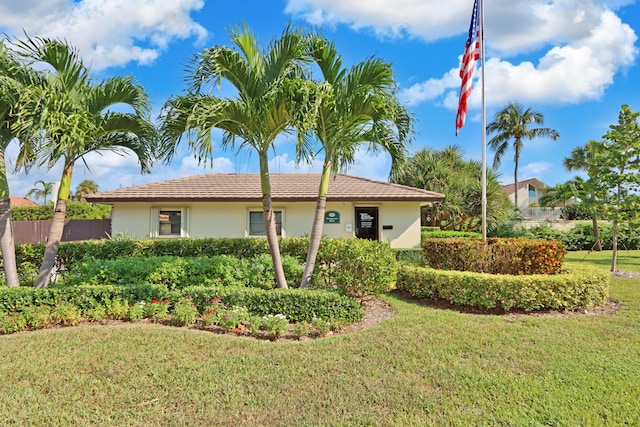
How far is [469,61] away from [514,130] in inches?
1159

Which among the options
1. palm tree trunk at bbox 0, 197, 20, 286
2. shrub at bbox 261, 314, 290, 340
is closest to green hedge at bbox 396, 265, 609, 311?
shrub at bbox 261, 314, 290, 340

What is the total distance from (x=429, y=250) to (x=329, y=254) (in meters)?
2.93

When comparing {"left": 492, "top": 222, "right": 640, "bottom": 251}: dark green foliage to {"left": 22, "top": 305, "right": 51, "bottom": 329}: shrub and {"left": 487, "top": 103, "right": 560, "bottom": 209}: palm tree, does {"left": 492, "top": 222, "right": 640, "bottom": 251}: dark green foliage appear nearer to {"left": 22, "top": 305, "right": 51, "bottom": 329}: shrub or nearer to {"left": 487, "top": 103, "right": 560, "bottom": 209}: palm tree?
{"left": 487, "top": 103, "right": 560, "bottom": 209}: palm tree

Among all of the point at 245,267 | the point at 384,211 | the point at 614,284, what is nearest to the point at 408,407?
the point at 245,267

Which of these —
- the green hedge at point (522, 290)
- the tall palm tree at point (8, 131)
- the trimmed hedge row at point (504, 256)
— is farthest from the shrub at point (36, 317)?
the trimmed hedge row at point (504, 256)

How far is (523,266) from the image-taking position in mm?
7926

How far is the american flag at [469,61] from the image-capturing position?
9.09 meters

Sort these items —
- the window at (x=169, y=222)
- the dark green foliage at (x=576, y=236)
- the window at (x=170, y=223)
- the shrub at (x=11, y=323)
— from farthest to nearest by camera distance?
the dark green foliage at (x=576, y=236)
the window at (x=170, y=223)
the window at (x=169, y=222)
the shrub at (x=11, y=323)

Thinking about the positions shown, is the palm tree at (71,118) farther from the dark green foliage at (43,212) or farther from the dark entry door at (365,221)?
the dark green foliage at (43,212)

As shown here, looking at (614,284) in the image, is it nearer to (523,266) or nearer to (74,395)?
(523,266)

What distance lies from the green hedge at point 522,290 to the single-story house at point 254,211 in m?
7.76

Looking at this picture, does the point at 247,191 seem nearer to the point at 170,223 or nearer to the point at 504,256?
the point at 170,223

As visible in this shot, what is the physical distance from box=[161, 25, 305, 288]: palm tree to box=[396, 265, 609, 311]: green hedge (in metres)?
4.45

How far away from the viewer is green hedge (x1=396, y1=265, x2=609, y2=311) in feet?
22.7
